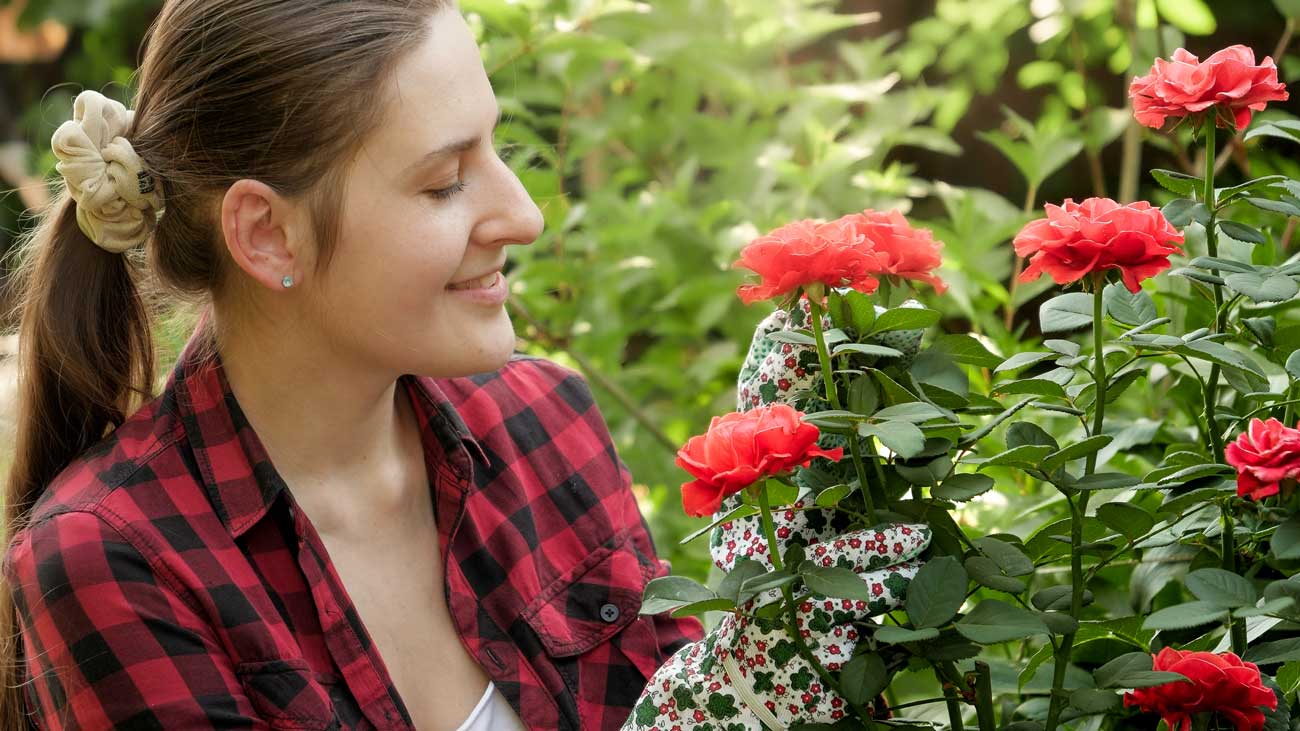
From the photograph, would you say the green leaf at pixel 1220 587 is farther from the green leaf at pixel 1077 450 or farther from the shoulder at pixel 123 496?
the shoulder at pixel 123 496

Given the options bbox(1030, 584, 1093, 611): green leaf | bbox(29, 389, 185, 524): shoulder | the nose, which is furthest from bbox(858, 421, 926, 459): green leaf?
bbox(29, 389, 185, 524): shoulder

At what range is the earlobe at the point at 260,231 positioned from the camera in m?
1.18

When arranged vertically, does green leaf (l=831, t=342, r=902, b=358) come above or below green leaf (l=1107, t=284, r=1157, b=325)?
above

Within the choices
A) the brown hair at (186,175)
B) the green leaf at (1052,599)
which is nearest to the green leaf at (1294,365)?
the green leaf at (1052,599)

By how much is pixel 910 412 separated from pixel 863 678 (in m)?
0.17

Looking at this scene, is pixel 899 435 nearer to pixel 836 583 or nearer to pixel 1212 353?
pixel 836 583

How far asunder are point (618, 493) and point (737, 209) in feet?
1.85

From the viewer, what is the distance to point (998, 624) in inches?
33.1

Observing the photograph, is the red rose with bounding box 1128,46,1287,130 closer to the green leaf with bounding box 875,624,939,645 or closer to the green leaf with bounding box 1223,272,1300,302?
the green leaf with bounding box 1223,272,1300,302

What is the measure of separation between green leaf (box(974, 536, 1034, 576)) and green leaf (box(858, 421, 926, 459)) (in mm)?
141

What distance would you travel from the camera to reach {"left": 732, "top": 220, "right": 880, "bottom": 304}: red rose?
0.87 m

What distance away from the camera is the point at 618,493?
1508 millimetres

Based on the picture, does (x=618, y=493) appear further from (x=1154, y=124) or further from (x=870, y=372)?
(x=1154, y=124)

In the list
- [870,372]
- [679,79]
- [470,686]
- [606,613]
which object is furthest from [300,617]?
[679,79]
